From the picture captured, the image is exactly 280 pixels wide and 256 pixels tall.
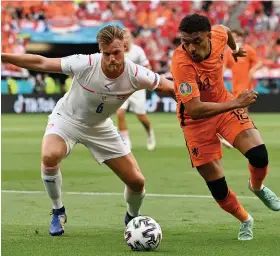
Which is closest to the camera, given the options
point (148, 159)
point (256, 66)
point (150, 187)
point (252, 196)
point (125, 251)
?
point (125, 251)

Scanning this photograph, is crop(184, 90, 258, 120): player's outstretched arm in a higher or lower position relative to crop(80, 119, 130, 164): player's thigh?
higher

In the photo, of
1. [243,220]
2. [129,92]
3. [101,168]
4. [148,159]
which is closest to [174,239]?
[243,220]

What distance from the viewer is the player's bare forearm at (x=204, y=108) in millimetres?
7855

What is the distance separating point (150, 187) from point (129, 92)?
4259 mm

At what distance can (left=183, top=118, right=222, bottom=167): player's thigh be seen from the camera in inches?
332

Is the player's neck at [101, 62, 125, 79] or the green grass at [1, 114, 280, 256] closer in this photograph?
the green grass at [1, 114, 280, 256]

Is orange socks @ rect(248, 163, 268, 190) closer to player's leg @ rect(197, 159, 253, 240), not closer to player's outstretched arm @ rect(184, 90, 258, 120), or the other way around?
player's leg @ rect(197, 159, 253, 240)

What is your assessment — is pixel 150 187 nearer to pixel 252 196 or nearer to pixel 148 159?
pixel 252 196

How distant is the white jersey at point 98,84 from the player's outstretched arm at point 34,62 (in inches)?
3.3

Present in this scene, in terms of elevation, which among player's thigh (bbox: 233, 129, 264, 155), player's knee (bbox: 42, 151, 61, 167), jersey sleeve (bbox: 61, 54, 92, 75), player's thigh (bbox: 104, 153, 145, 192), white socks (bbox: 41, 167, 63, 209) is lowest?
white socks (bbox: 41, 167, 63, 209)

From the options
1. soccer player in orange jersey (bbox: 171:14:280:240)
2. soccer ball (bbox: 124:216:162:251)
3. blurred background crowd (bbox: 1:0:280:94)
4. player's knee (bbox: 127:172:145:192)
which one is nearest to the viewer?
soccer ball (bbox: 124:216:162:251)

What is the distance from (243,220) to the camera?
8.33 m

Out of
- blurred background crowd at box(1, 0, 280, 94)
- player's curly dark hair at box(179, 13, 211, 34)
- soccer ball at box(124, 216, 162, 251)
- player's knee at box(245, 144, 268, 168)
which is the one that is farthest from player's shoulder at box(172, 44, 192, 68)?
blurred background crowd at box(1, 0, 280, 94)

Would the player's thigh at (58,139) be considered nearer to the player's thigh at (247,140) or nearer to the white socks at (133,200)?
the white socks at (133,200)
